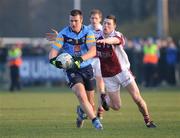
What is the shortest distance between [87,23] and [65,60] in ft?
94.3

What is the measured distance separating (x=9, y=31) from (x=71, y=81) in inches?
1610

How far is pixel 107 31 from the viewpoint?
16.1 metres

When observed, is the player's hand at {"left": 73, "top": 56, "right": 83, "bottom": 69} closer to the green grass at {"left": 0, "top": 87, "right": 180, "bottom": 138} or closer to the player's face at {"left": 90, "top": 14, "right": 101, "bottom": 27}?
the green grass at {"left": 0, "top": 87, "right": 180, "bottom": 138}

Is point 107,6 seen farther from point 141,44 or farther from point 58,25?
point 141,44

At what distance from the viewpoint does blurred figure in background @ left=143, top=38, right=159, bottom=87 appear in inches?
1393

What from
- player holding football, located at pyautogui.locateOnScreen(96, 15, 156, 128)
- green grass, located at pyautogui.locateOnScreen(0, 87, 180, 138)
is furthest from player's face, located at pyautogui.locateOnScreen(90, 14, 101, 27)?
green grass, located at pyautogui.locateOnScreen(0, 87, 180, 138)

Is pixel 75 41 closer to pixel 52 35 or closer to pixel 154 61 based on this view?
pixel 52 35

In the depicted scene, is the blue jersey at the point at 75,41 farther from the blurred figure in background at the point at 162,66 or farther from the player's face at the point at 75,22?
the blurred figure in background at the point at 162,66

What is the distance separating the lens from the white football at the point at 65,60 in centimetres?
1482

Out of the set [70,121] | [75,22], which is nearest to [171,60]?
[70,121]

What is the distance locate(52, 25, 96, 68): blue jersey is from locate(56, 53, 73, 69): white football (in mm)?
454

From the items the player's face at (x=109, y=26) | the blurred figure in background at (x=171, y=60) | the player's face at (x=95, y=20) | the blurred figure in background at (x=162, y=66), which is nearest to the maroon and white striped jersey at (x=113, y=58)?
the player's face at (x=109, y=26)

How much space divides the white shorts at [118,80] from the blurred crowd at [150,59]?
1879 centimetres

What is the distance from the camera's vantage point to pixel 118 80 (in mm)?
16438
